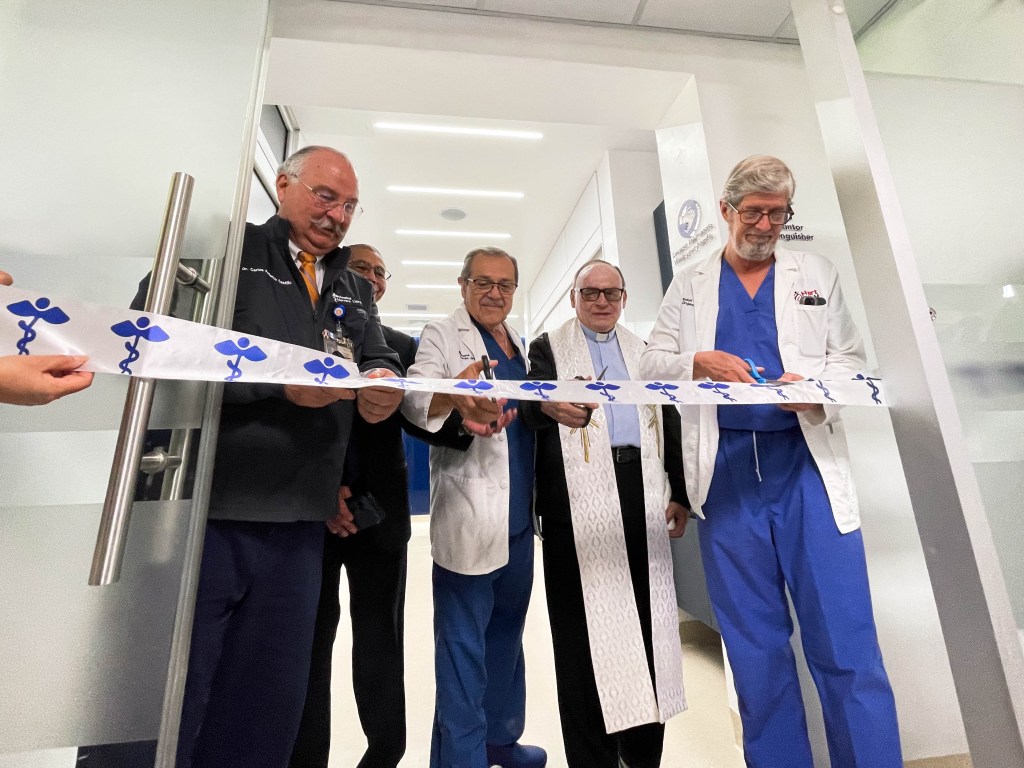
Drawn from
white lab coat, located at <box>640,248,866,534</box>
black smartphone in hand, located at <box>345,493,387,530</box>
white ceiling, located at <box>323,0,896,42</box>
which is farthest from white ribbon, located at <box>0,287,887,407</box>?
white ceiling, located at <box>323,0,896,42</box>

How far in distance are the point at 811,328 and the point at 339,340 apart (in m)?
1.24

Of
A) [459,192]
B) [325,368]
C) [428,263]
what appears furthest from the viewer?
[428,263]

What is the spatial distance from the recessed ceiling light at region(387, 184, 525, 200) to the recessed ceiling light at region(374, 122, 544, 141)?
0.87 m

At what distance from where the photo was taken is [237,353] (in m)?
0.90

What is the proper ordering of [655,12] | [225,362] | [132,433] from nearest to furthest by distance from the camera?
[132,433]
[225,362]
[655,12]

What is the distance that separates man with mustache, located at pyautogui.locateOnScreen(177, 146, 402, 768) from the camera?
103 cm

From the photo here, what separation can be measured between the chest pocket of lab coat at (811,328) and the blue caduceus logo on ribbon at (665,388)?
427 mm

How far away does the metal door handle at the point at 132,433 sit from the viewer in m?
0.72

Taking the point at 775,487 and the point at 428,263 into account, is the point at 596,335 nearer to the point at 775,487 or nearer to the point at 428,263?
the point at 775,487

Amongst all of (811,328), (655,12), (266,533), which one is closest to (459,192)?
(655,12)

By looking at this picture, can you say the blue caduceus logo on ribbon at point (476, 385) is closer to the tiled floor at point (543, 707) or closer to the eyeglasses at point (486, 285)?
the eyeglasses at point (486, 285)

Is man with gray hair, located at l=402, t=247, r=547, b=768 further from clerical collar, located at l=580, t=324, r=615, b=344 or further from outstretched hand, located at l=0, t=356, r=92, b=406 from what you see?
outstretched hand, located at l=0, t=356, r=92, b=406

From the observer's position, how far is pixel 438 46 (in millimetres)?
2094

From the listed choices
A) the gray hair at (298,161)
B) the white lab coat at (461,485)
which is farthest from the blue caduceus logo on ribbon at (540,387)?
the gray hair at (298,161)
